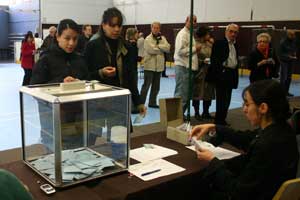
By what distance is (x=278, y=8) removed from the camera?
10.1 m

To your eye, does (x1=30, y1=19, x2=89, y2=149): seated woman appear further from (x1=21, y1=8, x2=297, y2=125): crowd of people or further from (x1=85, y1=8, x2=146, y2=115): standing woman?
(x1=85, y1=8, x2=146, y2=115): standing woman

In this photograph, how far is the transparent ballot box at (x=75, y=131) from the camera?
1.44m

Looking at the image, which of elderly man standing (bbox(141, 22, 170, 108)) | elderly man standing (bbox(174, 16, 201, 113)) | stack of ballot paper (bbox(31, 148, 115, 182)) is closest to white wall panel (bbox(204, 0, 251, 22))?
elderly man standing (bbox(141, 22, 170, 108))

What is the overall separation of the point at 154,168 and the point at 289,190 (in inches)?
25.2

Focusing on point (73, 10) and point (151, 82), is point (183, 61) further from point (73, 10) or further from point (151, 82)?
point (73, 10)

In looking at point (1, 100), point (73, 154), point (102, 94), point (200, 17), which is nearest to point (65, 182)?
point (73, 154)

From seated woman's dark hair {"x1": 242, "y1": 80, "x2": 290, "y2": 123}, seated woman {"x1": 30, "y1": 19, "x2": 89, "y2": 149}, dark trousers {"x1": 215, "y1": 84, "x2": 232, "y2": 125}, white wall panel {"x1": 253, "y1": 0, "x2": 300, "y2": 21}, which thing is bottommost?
dark trousers {"x1": 215, "y1": 84, "x2": 232, "y2": 125}

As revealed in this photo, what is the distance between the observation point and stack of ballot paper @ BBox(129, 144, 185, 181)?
5.39 ft

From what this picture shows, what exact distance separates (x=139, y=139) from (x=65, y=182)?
78cm

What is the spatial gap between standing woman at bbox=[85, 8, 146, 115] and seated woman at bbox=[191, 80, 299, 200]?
3.24 feet

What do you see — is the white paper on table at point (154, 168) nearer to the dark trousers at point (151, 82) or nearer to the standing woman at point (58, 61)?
the standing woman at point (58, 61)

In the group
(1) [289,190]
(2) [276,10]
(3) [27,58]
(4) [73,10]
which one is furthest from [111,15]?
(4) [73,10]

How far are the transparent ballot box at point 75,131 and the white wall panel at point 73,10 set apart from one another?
13.2m

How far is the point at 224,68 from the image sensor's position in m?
4.52
